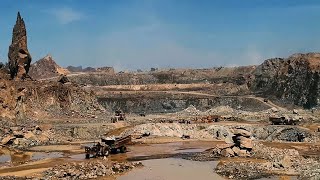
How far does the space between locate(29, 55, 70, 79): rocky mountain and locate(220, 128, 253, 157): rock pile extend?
120380mm

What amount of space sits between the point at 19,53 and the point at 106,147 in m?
41.7

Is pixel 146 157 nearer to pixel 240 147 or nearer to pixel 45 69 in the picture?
pixel 240 147

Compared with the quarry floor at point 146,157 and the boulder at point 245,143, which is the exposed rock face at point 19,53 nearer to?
the quarry floor at point 146,157

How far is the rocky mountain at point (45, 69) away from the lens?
157150 mm

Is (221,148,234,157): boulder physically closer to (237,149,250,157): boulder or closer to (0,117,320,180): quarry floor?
(237,149,250,157): boulder

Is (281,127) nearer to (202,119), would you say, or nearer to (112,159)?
(202,119)

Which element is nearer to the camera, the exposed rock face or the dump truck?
the dump truck

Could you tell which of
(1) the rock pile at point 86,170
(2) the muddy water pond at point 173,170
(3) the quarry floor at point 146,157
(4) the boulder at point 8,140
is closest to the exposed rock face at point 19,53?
(3) the quarry floor at point 146,157

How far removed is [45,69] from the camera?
163 m

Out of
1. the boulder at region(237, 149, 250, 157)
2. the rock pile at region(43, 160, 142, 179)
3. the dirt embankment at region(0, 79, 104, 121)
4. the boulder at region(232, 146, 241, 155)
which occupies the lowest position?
the boulder at region(237, 149, 250, 157)

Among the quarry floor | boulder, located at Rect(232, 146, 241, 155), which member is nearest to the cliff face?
the quarry floor

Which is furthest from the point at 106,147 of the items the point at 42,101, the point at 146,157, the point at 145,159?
the point at 42,101

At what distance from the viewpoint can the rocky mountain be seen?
157m

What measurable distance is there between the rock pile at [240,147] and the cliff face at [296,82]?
5008 centimetres
